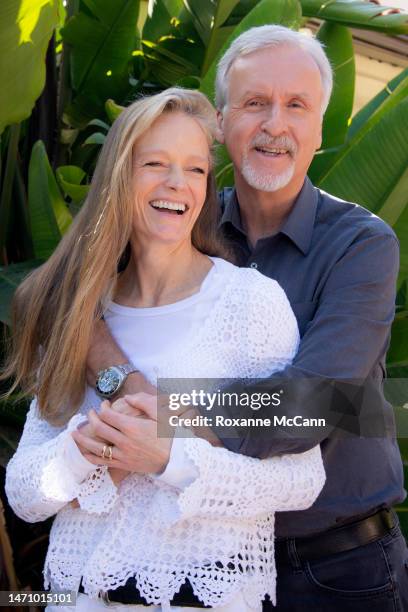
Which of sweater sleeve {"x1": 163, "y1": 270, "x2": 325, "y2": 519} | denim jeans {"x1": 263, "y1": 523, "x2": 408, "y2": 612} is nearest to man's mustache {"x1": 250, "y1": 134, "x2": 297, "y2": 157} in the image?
sweater sleeve {"x1": 163, "y1": 270, "x2": 325, "y2": 519}

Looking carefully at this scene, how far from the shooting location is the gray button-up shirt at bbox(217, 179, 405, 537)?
5.65 feet

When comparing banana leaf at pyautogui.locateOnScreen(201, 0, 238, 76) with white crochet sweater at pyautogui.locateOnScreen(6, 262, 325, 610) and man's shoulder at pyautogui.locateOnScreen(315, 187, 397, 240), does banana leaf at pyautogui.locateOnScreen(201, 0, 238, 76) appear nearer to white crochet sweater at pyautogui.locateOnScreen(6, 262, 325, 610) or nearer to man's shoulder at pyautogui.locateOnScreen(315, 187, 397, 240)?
man's shoulder at pyautogui.locateOnScreen(315, 187, 397, 240)

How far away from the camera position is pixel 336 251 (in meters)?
1.94

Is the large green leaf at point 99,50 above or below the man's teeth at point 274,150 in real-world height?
below

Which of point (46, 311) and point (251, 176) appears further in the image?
point (251, 176)

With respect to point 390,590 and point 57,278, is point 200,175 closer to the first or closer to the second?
point 57,278

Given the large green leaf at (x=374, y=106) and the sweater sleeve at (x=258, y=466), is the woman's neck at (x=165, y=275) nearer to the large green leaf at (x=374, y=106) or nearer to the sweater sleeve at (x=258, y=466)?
the sweater sleeve at (x=258, y=466)

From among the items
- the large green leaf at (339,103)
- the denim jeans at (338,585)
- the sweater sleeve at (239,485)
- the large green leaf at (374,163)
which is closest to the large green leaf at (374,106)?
the large green leaf at (339,103)

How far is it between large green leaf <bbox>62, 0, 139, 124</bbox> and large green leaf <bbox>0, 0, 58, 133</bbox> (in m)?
Answer: 0.81

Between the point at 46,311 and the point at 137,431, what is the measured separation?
42 cm

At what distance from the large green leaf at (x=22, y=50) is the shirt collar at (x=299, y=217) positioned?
81 centimetres

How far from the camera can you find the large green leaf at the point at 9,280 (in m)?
2.48

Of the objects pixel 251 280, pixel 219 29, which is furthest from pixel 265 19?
pixel 251 280

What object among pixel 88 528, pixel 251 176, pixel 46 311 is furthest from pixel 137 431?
pixel 251 176
